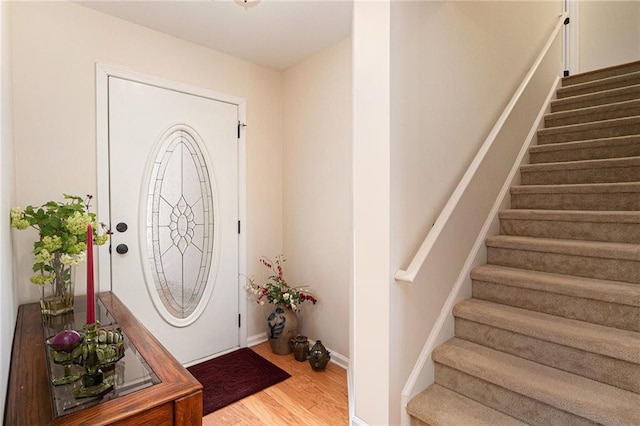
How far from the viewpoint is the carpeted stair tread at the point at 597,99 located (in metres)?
2.70

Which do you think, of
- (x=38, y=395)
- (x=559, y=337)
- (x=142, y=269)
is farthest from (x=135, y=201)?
(x=559, y=337)

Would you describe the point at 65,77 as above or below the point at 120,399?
above

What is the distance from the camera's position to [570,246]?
70.9 inches

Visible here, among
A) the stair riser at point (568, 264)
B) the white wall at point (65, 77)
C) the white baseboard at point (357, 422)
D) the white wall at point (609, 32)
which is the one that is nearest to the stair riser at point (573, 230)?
the stair riser at point (568, 264)

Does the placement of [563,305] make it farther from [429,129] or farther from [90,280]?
[90,280]

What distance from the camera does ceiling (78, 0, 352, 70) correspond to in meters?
2.12

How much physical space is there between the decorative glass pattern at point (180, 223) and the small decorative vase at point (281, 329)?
65 centimetres

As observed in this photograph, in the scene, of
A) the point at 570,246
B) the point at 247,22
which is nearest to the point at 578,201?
the point at 570,246

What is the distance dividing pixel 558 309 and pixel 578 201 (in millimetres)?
860

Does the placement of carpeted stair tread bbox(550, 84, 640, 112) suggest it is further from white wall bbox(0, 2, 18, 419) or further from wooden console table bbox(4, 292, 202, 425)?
white wall bbox(0, 2, 18, 419)

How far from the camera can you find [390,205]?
152 cm

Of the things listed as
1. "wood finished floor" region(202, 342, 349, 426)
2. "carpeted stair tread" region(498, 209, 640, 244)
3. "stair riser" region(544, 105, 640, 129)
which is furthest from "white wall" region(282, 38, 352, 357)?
"stair riser" region(544, 105, 640, 129)

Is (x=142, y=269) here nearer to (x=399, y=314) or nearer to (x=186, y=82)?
(x=186, y=82)

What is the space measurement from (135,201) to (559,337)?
2.64m
